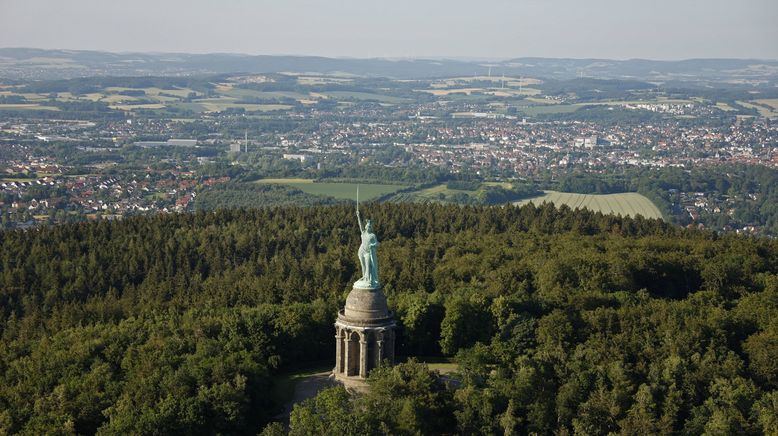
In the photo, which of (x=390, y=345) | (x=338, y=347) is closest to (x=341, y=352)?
(x=338, y=347)

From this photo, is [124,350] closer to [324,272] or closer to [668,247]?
[324,272]

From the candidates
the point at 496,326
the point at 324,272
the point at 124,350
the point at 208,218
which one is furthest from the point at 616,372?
the point at 208,218

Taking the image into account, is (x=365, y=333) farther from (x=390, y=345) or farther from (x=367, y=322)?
(x=390, y=345)

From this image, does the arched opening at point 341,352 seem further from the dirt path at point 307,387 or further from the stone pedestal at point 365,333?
the dirt path at point 307,387

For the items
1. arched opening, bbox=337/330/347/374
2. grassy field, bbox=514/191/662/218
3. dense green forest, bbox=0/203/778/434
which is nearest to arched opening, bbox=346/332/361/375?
arched opening, bbox=337/330/347/374

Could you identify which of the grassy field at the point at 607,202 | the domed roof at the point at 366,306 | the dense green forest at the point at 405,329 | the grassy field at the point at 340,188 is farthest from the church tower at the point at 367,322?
the grassy field at the point at 340,188
